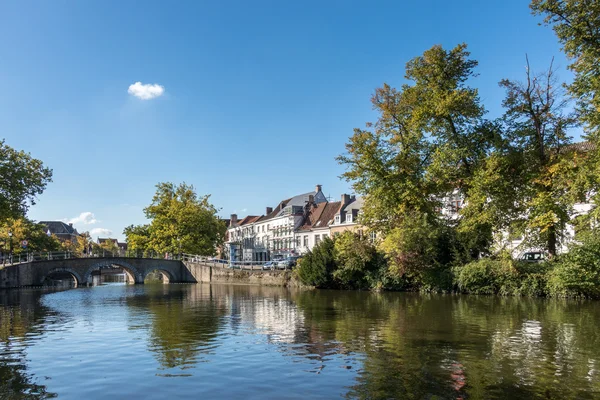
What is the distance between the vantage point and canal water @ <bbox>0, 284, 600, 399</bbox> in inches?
406

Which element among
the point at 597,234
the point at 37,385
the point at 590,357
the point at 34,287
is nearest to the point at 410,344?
the point at 590,357

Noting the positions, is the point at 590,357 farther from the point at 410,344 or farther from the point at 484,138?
the point at 484,138

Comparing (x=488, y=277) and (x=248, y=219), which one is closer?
(x=488, y=277)

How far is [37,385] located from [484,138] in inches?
1162

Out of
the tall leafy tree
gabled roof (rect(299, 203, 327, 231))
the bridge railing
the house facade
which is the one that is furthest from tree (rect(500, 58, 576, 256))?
the house facade

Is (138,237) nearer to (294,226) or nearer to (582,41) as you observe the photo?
(294,226)

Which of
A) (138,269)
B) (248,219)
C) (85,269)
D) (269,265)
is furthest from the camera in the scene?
(248,219)

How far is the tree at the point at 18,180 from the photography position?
39562mm

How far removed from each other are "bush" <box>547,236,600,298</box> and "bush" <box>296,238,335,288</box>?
17872mm

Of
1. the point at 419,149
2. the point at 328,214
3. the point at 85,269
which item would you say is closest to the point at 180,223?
the point at 85,269

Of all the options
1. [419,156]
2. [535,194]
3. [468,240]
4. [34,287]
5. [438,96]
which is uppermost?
[438,96]

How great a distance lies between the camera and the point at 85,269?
187 ft

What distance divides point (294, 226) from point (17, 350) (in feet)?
207

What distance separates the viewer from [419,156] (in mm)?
35688
